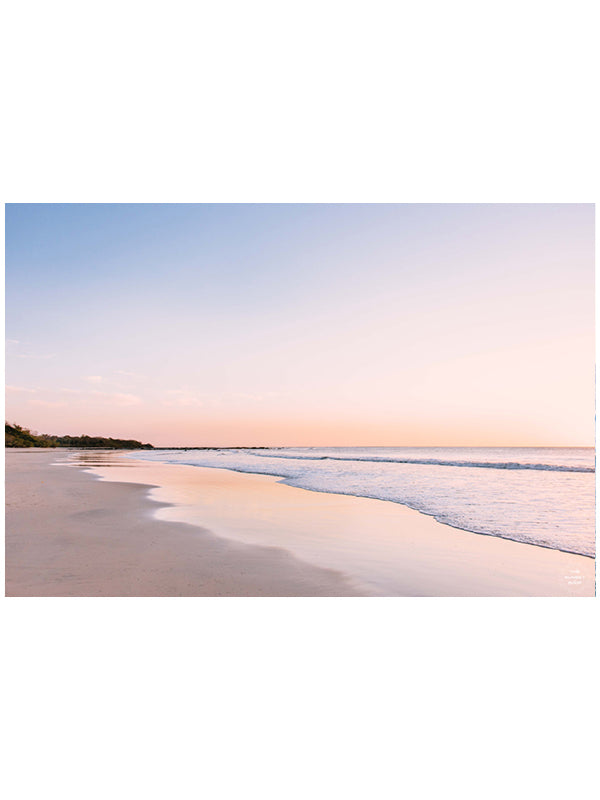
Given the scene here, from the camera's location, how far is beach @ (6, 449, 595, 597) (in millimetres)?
3357

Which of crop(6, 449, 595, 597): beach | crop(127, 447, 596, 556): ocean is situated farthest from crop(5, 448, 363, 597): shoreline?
Answer: crop(127, 447, 596, 556): ocean

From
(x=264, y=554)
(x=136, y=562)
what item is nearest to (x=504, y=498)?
(x=264, y=554)

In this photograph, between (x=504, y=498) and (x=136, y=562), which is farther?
(x=504, y=498)

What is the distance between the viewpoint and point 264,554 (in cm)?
399

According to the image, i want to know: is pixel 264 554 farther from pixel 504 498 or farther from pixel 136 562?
pixel 504 498
